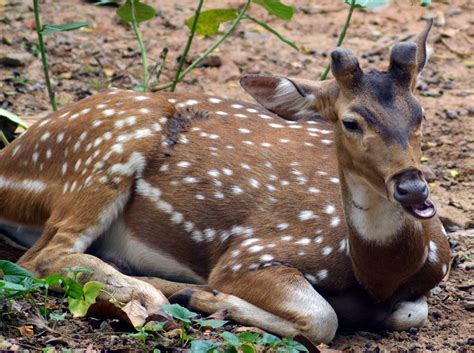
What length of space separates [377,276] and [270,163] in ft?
4.00

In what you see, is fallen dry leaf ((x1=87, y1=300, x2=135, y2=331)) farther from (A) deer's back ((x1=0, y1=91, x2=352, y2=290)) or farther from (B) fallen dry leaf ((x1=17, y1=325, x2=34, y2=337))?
(A) deer's back ((x1=0, y1=91, x2=352, y2=290))

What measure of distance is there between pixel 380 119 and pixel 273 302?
1278mm

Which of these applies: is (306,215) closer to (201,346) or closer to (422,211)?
(422,211)

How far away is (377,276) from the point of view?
618cm

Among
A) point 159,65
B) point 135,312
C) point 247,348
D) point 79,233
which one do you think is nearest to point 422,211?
point 247,348

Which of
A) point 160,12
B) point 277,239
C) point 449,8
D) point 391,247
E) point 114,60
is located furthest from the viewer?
point 449,8

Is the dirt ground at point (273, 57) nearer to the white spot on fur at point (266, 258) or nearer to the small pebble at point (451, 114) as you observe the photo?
the small pebble at point (451, 114)

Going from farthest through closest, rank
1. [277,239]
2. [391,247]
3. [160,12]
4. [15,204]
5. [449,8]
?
[449,8], [160,12], [15,204], [277,239], [391,247]

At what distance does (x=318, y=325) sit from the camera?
240 inches

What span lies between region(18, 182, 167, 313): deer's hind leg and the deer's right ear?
1110 millimetres

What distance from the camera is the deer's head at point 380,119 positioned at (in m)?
5.52

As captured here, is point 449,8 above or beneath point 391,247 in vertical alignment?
beneath

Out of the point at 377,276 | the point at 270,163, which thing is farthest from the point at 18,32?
the point at 377,276

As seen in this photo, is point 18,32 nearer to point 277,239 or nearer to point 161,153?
point 161,153
